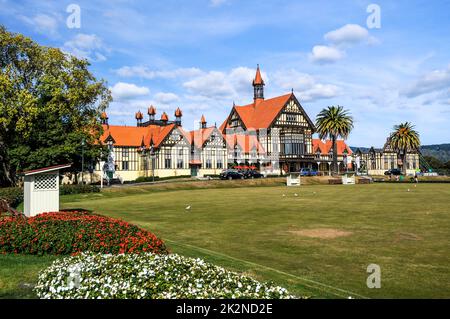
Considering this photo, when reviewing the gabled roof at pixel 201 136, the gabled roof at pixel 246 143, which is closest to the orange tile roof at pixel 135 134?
the gabled roof at pixel 201 136

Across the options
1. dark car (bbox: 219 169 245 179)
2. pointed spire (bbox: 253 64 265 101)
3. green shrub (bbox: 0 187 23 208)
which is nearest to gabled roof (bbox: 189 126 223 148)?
dark car (bbox: 219 169 245 179)

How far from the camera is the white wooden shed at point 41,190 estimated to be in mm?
18438

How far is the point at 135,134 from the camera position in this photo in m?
78.2

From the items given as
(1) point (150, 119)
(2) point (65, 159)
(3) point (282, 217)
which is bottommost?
(3) point (282, 217)

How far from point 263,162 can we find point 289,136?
7943 millimetres

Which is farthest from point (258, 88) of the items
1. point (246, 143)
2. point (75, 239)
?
point (75, 239)

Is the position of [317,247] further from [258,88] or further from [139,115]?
[139,115]

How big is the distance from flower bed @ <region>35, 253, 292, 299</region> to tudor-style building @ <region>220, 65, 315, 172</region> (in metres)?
71.8

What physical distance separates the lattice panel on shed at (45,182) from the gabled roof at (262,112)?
62783mm

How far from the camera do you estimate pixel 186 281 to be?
757cm

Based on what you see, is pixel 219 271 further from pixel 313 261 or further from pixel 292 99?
pixel 292 99

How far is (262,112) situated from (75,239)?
75860mm
